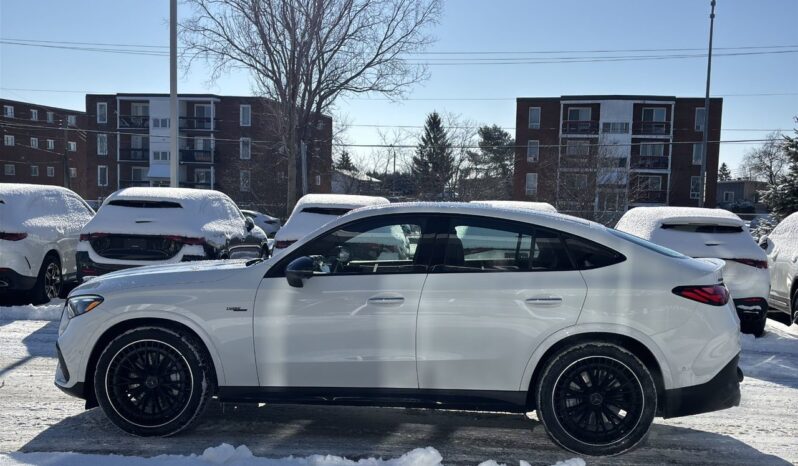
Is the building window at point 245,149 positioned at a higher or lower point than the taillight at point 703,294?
higher

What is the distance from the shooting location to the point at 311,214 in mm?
9703

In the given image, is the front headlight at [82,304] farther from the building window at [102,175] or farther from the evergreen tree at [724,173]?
the evergreen tree at [724,173]

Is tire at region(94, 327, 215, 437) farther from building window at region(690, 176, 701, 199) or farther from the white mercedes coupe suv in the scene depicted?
building window at region(690, 176, 701, 199)

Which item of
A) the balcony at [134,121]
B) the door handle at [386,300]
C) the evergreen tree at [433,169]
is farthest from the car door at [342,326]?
the balcony at [134,121]

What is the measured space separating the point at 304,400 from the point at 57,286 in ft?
23.6

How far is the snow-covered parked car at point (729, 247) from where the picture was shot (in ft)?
25.7

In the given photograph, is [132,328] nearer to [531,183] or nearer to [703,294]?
[703,294]

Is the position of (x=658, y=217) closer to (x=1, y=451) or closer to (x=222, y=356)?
(x=222, y=356)

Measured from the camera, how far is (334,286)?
416 centimetres

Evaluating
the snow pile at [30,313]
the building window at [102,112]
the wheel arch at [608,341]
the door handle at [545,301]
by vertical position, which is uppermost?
the building window at [102,112]

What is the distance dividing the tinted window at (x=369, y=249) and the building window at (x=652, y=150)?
48.7 m

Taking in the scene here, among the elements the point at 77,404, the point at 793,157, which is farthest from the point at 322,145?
the point at 77,404

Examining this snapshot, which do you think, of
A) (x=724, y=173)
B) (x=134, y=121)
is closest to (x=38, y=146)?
(x=134, y=121)

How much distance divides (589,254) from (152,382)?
3.11 meters
